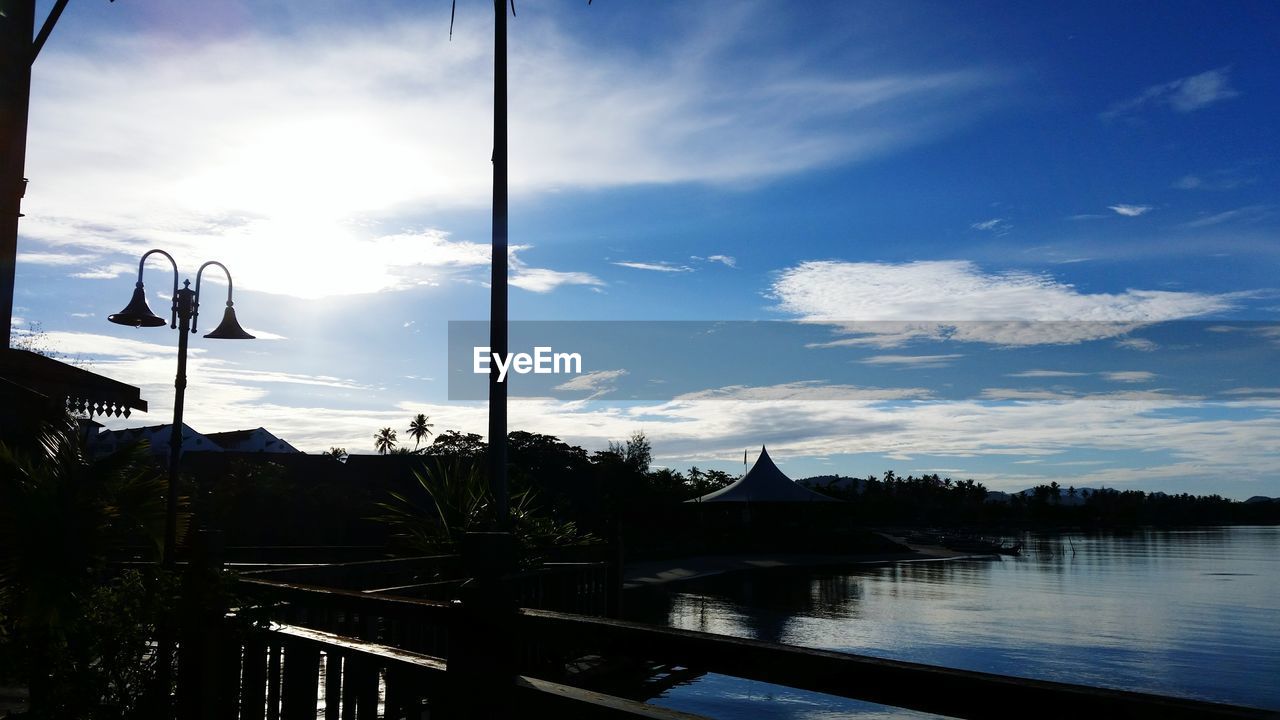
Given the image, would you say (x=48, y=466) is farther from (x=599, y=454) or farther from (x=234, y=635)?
(x=599, y=454)

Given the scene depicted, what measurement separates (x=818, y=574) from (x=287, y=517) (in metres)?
29.7

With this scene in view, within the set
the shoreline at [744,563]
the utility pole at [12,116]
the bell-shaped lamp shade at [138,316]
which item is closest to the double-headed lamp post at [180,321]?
the bell-shaped lamp shade at [138,316]

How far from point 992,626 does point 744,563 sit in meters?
25.2

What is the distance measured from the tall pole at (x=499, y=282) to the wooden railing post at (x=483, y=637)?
6.79 m

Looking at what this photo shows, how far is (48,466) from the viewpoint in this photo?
16.2 ft

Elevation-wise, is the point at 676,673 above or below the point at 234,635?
below

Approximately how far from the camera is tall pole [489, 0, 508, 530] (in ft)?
32.8

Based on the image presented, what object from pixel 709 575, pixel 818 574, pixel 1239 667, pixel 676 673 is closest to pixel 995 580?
pixel 818 574

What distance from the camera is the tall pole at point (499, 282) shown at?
10008 millimetres

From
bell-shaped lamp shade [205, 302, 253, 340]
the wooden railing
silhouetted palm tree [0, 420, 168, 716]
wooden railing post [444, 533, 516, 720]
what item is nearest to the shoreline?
bell-shaped lamp shade [205, 302, 253, 340]

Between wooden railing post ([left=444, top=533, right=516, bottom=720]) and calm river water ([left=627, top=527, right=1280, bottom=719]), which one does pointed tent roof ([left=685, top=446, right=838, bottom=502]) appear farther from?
wooden railing post ([left=444, top=533, right=516, bottom=720])

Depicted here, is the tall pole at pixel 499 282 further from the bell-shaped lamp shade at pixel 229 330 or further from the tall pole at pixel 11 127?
the bell-shaped lamp shade at pixel 229 330

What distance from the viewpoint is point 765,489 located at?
6003cm

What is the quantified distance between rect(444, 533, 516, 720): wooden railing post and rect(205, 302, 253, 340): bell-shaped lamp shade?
12.2 meters
